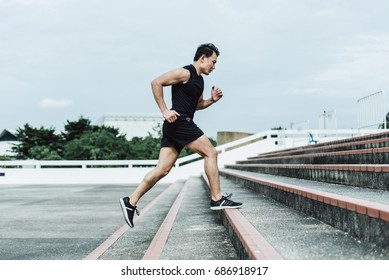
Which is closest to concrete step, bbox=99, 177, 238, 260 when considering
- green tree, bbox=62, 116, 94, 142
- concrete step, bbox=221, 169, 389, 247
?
concrete step, bbox=221, 169, 389, 247

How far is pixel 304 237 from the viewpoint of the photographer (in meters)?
3.35

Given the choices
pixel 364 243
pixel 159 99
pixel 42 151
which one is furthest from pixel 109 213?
pixel 42 151

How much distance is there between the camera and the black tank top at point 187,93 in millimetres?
4715

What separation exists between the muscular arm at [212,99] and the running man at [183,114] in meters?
0.17

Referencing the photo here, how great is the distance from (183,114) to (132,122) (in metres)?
49.9

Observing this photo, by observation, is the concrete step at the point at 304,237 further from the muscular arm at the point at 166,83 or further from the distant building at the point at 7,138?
the distant building at the point at 7,138

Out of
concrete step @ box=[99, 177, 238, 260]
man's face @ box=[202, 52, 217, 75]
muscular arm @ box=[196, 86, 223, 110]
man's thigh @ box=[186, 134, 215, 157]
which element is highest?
man's face @ box=[202, 52, 217, 75]

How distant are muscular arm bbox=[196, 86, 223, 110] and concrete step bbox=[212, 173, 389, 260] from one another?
1095mm

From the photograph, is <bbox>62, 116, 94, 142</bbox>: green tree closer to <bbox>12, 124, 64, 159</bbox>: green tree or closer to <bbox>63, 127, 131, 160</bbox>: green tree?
<bbox>12, 124, 64, 159</bbox>: green tree

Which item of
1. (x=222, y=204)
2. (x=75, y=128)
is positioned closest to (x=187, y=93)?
(x=222, y=204)

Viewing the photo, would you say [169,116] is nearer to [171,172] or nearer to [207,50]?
[207,50]

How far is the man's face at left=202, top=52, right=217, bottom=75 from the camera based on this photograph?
15.7ft

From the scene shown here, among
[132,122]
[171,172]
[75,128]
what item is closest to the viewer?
[171,172]
